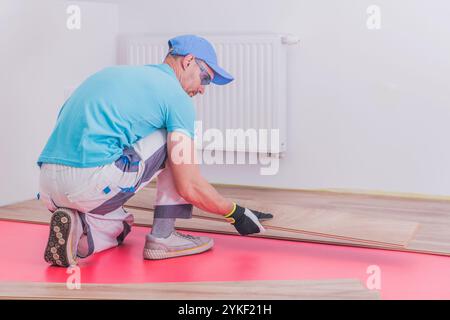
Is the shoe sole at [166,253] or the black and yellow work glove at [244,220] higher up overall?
the black and yellow work glove at [244,220]

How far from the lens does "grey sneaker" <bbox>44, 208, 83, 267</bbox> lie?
2.35m

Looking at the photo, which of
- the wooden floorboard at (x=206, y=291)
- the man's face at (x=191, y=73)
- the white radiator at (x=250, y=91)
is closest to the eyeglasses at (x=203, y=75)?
the man's face at (x=191, y=73)

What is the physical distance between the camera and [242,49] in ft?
13.0

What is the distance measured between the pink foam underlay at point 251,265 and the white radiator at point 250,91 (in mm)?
1232

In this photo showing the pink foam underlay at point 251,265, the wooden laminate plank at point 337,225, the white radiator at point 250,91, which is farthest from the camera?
the white radiator at point 250,91

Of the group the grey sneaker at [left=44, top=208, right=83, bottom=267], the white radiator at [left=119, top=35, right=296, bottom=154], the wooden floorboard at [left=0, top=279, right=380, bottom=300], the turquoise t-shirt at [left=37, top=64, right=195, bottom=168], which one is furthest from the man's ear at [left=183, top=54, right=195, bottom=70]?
the white radiator at [left=119, top=35, right=296, bottom=154]

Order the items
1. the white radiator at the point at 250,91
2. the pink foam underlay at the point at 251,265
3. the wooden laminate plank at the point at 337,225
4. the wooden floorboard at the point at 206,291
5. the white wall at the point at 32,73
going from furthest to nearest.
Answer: the white radiator at the point at 250,91, the white wall at the point at 32,73, the wooden laminate plank at the point at 337,225, the pink foam underlay at the point at 251,265, the wooden floorboard at the point at 206,291

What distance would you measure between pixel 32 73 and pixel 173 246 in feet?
5.51

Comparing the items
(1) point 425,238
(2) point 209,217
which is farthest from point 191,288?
(1) point 425,238

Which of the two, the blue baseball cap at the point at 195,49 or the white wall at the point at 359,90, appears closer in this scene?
the blue baseball cap at the point at 195,49

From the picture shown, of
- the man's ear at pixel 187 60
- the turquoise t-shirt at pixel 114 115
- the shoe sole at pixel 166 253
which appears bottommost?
the shoe sole at pixel 166 253

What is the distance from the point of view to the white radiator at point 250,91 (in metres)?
3.89

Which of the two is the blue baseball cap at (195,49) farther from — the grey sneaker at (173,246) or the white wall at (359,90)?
the white wall at (359,90)

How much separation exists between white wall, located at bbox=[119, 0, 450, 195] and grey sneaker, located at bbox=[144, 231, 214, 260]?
1.47 m
